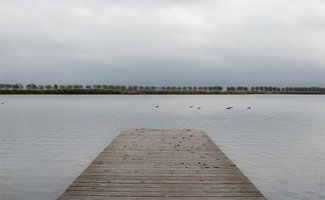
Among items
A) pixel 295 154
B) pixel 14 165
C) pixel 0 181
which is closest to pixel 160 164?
pixel 0 181

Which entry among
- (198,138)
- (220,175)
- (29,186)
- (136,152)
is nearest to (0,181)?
(29,186)

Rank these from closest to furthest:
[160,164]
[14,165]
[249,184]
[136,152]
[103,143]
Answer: [249,184]
[160,164]
[136,152]
[14,165]
[103,143]

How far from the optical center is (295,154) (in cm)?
1520

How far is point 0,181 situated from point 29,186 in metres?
1.09

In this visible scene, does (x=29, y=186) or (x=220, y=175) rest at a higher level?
(x=220, y=175)

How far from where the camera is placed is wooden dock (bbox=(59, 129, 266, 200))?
6664 mm

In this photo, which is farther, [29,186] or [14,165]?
[14,165]

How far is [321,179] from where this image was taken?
10734mm

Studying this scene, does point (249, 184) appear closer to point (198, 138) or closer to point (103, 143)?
point (198, 138)

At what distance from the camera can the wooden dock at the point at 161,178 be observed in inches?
262

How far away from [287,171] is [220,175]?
4.44 m

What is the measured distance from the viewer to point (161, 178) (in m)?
7.87

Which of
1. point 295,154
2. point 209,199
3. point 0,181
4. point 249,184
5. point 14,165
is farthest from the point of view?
point 295,154

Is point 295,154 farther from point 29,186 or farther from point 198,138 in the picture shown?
point 29,186
